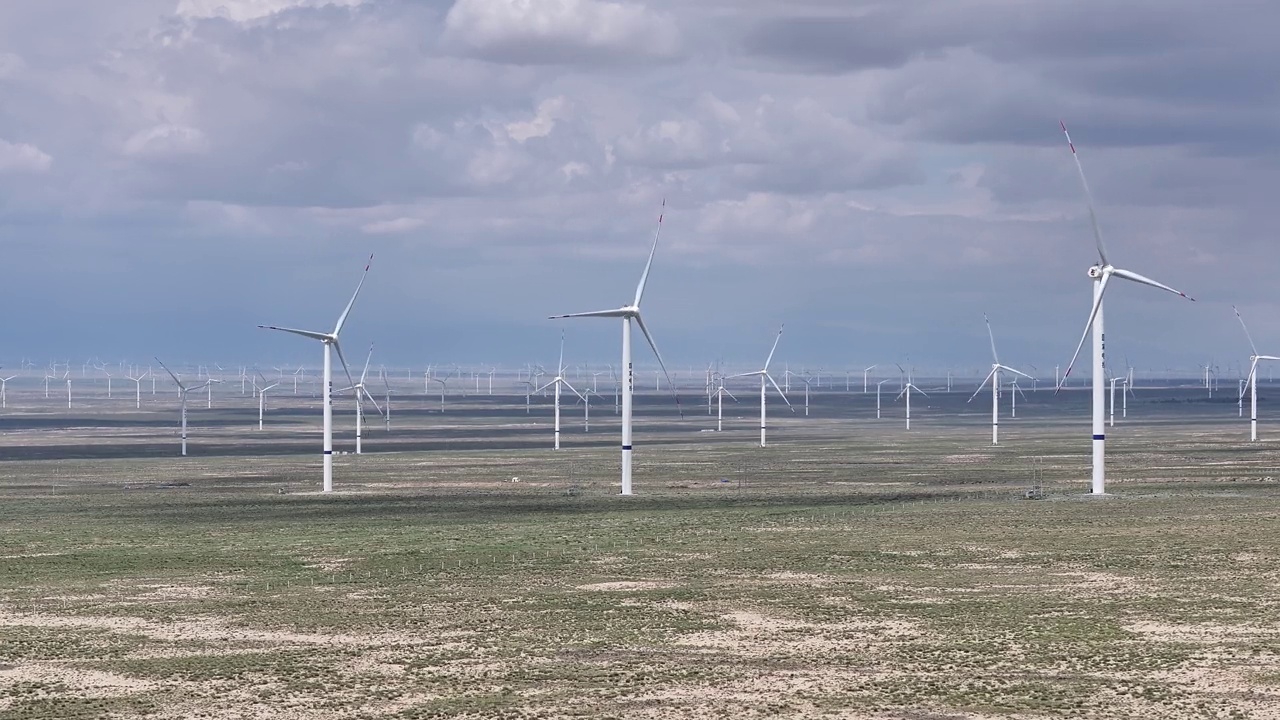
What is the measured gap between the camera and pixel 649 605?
41344 mm

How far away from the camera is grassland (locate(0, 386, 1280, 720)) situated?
29.8 m

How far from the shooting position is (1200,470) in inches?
4087

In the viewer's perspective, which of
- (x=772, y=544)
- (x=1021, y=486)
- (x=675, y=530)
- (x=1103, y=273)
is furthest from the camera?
(x=1021, y=486)

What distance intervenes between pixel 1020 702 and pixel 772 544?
2767 cm

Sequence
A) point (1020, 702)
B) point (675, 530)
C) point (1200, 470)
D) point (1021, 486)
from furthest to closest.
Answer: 1. point (1200, 470)
2. point (1021, 486)
3. point (675, 530)
4. point (1020, 702)

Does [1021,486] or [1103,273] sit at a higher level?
[1103,273]

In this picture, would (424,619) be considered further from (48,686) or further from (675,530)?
(675,530)

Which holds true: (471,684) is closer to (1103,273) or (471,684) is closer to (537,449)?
(1103,273)

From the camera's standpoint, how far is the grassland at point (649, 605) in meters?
29.8

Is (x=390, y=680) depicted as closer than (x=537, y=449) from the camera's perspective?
Yes

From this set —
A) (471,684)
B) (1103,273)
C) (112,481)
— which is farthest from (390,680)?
(112,481)

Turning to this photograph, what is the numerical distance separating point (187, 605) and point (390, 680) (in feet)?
41.3

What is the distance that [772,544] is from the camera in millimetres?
56250

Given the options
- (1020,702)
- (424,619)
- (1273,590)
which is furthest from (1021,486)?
(1020,702)
